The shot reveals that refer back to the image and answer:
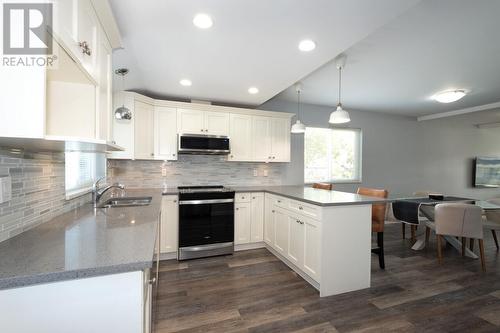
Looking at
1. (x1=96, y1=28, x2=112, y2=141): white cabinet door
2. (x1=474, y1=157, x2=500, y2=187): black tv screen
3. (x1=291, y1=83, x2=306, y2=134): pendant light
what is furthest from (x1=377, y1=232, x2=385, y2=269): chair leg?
(x1=474, y1=157, x2=500, y2=187): black tv screen

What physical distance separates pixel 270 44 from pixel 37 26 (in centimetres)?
163

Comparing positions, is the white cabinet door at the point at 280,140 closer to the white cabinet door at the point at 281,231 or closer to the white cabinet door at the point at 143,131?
the white cabinet door at the point at 281,231

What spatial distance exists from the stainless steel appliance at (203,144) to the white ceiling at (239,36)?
2.52 ft

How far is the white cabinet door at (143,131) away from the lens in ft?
10.1

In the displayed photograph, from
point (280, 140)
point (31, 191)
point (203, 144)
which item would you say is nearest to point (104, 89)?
point (31, 191)

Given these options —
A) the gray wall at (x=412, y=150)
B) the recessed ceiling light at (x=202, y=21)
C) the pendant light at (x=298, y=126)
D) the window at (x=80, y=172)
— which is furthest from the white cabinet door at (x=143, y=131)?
the pendant light at (x=298, y=126)

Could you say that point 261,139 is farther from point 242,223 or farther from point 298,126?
point 242,223

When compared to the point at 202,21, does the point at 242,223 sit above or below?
below

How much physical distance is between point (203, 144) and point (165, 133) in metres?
0.59

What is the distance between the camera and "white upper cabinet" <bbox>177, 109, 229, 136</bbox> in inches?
135

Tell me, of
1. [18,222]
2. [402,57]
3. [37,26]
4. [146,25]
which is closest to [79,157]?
[18,222]

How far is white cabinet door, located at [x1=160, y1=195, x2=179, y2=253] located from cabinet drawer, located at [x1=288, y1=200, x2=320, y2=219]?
1559 millimetres

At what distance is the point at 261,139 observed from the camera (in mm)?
3850

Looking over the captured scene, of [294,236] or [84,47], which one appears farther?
[294,236]
